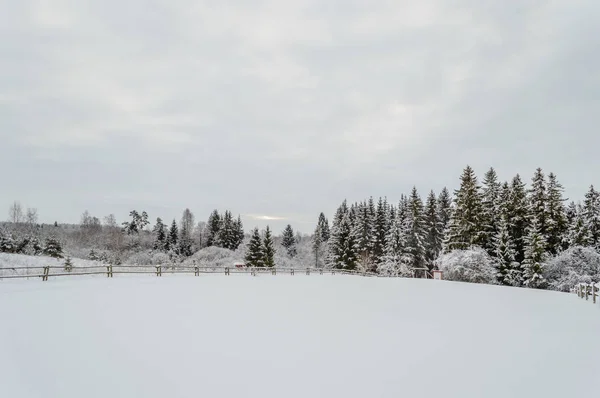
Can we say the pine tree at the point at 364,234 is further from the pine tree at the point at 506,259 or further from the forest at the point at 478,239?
the pine tree at the point at 506,259

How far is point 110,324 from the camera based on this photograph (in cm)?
1123

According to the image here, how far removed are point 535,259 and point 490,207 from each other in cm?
1046

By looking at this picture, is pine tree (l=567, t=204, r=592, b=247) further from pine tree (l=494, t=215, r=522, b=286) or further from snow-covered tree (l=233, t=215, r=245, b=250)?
snow-covered tree (l=233, t=215, r=245, b=250)

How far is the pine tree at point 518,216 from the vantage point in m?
43.3

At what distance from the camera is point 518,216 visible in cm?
4378

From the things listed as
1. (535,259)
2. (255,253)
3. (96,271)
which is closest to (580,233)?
(535,259)

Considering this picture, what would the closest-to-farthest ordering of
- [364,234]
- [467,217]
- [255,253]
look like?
[467,217], [255,253], [364,234]

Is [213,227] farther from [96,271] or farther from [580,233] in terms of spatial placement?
[580,233]

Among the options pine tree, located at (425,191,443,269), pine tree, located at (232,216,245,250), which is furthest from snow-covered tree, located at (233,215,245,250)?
pine tree, located at (425,191,443,269)

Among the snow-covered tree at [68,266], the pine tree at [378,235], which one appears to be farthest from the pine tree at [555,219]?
the snow-covered tree at [68,266]

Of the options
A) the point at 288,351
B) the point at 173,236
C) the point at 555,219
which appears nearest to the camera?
the point at 288,351

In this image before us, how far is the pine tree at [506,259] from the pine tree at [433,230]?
720 inches

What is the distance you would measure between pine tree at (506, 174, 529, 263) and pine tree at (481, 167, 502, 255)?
Answer: 5.40 feet

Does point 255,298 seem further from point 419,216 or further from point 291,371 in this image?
point 419,216
